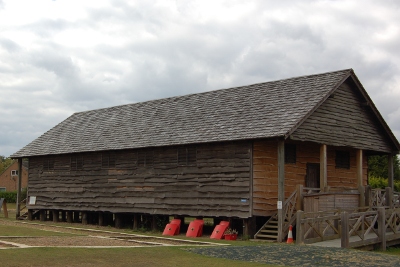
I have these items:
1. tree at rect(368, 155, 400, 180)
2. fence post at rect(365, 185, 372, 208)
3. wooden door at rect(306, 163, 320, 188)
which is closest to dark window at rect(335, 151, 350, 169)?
wooden door at rect(306, 163, 320, 188)

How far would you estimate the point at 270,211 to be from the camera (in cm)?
2264

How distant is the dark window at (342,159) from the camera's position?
87.3 ft

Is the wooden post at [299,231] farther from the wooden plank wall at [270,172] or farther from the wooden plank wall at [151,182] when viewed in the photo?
the wooden plank wall at [151,182]

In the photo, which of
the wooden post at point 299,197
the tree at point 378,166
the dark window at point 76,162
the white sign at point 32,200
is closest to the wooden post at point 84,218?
the dark window at point 76,162

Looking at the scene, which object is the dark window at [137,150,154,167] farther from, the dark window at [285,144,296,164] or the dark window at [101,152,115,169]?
the dark window at [285,144,296,164]

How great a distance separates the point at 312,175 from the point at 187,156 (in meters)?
5.46

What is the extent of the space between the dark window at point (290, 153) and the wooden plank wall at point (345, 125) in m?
1.46

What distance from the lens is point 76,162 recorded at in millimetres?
30234

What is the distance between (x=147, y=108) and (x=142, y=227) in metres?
6.60

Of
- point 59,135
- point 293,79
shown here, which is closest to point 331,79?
point 293,79

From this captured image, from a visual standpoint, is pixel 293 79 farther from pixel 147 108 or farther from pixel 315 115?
pixel 147 108

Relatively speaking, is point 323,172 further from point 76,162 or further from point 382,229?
point 76,162

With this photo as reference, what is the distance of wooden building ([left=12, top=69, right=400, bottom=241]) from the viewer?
22438 millimetres

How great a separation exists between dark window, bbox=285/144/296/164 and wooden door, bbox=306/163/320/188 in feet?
3.97
